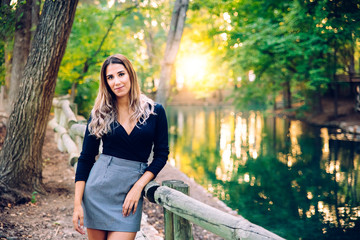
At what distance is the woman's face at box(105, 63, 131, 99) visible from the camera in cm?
229

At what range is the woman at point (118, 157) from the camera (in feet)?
7.09

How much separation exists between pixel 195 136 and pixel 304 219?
11.4 meters

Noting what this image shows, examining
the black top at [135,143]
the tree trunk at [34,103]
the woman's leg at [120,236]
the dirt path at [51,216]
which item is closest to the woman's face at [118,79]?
the black top at [135,143]

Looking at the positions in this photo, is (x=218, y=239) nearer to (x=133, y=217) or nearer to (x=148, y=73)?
(x=133, y=217)

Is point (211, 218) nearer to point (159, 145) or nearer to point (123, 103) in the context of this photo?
point (159, 145)

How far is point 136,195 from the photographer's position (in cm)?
217

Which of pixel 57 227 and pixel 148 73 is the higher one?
pixel 148 73

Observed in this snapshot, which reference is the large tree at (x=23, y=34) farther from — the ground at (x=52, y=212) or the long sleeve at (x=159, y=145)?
the long sleeve at (x=159, y=145)

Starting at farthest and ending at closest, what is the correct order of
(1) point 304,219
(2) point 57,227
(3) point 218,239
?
(1) point 304,219
(3) point 218,239
(2) point 57,227

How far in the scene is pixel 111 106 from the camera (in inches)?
91.8

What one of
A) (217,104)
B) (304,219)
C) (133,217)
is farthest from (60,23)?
(217,104)

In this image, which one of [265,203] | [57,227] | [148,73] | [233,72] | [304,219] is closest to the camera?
[57,227]

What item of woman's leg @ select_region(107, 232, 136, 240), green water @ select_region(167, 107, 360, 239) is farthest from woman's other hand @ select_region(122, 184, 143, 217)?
green water @ select_region(167, 107, 360, 239)

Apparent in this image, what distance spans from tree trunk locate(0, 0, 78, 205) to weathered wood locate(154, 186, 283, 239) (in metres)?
2.98
